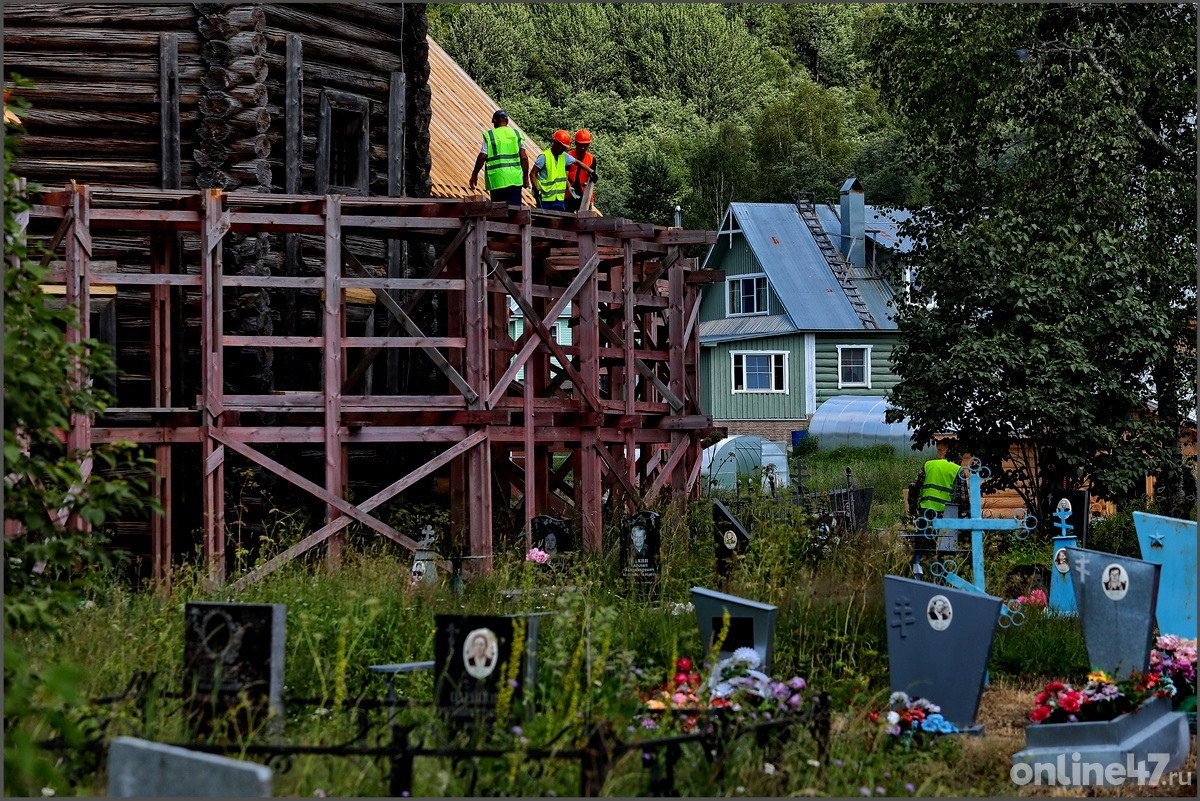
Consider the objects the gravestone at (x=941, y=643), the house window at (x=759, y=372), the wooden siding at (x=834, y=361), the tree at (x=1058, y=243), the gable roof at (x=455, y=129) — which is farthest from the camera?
the house window at (x=759, y=372)

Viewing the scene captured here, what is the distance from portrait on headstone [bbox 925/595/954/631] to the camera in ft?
30.1

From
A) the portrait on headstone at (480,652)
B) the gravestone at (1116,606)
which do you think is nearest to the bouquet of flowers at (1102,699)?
the gravestone at (1116,606)

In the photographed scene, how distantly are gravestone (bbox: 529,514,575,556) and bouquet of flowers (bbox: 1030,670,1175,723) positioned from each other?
19.6ft

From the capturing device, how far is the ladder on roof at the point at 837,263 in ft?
148

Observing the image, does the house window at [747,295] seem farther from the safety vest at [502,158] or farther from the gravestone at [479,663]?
the gravestone at [479,663]

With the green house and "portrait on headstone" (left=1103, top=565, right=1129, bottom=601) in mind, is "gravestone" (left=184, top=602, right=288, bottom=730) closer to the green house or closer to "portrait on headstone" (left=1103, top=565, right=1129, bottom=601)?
"portrait on headstone" (left=1103, top=565, right=1129, bottom=601)

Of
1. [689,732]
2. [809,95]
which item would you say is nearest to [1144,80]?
[689,732]

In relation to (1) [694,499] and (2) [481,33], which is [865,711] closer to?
(1) [694,499]

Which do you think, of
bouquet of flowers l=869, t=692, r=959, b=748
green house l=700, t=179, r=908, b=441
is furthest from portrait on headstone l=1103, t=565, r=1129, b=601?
green house l=700, t=179, r=908, b=441

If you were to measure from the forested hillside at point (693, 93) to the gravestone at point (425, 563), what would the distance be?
41090mm

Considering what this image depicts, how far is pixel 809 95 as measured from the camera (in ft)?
226

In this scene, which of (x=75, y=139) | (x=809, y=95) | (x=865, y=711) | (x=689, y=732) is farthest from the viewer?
(x=809, y=95)

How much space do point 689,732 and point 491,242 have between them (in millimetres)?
10017

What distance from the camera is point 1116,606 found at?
9523 mm
